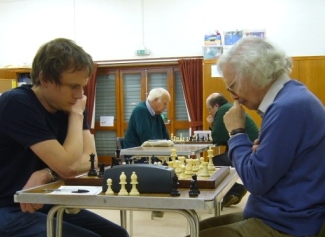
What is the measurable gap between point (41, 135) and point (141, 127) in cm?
312

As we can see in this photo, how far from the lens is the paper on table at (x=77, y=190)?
5.03 ft

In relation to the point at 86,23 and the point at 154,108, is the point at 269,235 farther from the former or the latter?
the point at 86,23

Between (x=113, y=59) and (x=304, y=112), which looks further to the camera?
(x=113, y=59)

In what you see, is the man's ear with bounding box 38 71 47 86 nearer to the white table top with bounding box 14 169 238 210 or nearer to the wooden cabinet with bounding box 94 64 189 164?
the white table top with bounding box 14 169 238 210

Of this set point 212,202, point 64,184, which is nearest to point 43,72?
point 64,184

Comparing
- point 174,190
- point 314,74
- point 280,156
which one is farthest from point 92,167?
point 314,74

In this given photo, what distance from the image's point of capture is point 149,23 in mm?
8383

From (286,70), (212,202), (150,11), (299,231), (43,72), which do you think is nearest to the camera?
(212,202)

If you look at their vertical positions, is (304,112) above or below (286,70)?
below

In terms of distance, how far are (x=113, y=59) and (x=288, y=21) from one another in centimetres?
323

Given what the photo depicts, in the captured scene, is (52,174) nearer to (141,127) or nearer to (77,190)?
(77,190)

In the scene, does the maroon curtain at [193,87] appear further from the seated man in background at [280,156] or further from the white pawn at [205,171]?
the seated man in background at [280,156]

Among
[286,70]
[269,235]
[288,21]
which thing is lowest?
[269,235]

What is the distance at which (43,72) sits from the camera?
1.80 metres
